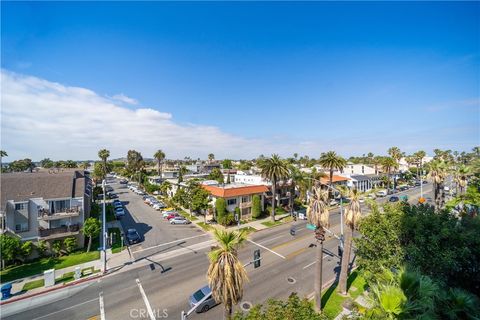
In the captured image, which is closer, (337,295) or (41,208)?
(337,295)

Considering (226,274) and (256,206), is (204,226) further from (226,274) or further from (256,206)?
(226,274)

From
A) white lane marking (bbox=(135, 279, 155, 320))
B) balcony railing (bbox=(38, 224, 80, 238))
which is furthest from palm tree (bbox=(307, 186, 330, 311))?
balcony railing (bbox=(38, 224, 80, 238))

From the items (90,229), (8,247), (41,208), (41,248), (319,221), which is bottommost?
(41,248)

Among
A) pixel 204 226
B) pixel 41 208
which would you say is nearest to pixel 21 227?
pixel 41 208

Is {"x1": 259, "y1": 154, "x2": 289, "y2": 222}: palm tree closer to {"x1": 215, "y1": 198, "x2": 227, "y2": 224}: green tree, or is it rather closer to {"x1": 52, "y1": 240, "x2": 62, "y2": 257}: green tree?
{"x1": 215, "y1": 198, "x2": 227, "y2": 224}: green tree

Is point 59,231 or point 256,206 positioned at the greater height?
point 59,231

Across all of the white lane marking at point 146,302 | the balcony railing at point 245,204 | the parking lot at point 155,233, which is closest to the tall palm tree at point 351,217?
the white lane marking at point 146,302
